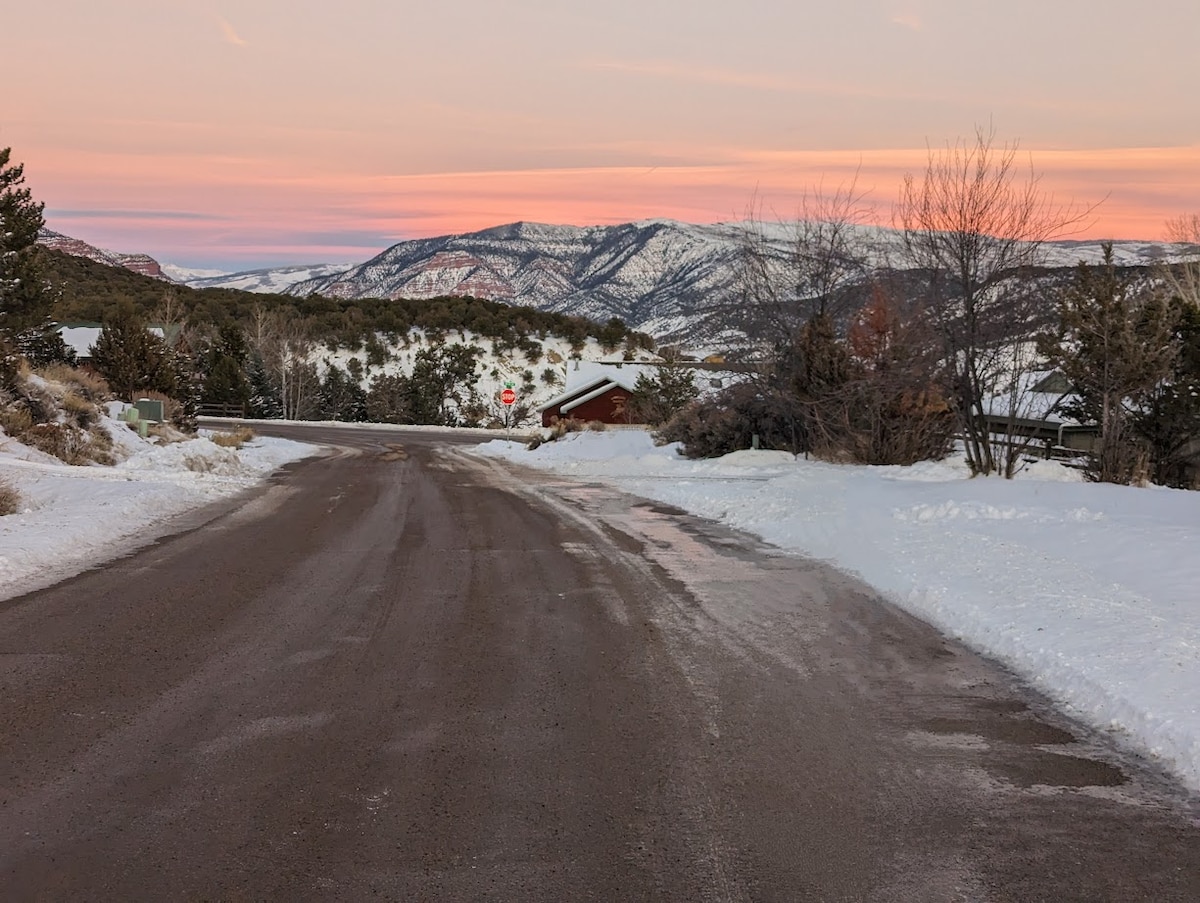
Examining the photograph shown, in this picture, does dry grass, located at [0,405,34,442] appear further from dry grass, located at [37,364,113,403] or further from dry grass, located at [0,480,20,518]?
dry grass, located at [0,480,20,518]

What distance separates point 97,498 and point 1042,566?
12.6 m

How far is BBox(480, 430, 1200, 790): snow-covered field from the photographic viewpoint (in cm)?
572

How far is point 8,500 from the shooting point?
11812mm

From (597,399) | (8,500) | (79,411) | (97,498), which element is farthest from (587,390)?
(8,500)

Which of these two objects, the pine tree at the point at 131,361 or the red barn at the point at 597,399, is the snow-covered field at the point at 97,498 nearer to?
the pine tree at the point at 131,361

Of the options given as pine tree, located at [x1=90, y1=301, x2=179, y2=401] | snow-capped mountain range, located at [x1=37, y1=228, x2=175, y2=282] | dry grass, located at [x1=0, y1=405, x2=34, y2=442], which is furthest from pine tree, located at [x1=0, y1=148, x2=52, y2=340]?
snow-capped mountain range, located at [x1=37, y1=228, x2=175, y2=282]

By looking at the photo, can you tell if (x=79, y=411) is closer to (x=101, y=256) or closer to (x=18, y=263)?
(x=18, y=263)

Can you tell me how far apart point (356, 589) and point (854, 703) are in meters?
5.03

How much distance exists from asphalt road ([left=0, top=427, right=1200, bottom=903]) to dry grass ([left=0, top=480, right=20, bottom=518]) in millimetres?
3607

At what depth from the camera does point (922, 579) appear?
912cm

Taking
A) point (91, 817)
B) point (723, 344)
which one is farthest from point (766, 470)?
point (91, 817)

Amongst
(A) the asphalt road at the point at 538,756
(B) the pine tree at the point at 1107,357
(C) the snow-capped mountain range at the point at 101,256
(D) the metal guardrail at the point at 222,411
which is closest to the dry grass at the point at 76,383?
(A) the asphalt road at the point at 538,756

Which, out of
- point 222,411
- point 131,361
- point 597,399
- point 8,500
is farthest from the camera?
point 222,411

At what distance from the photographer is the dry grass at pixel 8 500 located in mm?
11608
